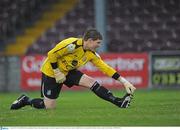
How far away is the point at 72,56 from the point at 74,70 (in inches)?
16.6

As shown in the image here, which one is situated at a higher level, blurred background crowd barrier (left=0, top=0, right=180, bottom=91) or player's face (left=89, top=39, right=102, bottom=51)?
player's face (left=89, top=39, right=102, bottom=51)

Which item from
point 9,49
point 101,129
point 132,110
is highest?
point 101,129

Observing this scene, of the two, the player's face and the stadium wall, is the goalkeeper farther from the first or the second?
the stadium wall

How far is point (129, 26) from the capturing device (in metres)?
30.9

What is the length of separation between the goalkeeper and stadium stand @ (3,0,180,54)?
15508 millimetres

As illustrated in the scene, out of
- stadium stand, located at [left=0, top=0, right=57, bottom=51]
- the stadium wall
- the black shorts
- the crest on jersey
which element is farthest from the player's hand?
stadium stand, located at [left=0, top=0, right=57, bottom=51]

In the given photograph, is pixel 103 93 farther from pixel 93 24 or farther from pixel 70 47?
pixel 93 24

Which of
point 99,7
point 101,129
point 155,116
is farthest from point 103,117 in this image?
point 99,7

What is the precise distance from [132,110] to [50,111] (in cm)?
160

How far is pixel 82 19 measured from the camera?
3194 cm

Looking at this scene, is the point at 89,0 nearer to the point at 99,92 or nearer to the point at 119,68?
the point at 119,68

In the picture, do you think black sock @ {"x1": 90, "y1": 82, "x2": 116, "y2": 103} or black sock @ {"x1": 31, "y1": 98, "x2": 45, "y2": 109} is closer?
black sock @ {"x1": 90, "y1": 82, "x2": 116, "y2": 103}

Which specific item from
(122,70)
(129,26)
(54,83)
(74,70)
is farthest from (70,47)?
(129,26)

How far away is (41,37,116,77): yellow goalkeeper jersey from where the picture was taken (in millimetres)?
13180
